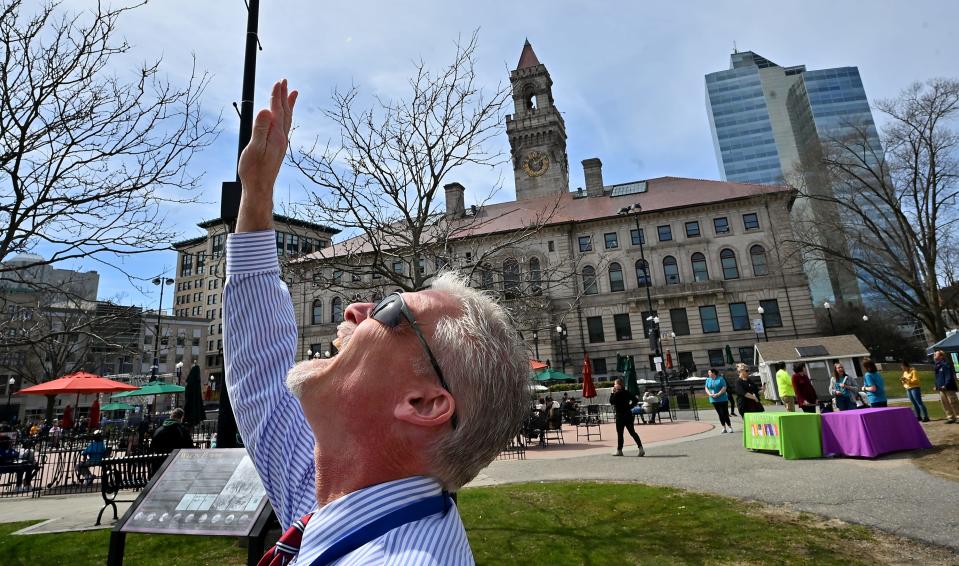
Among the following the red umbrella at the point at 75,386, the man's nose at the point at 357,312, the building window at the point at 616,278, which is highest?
the building window at the point at 616,278

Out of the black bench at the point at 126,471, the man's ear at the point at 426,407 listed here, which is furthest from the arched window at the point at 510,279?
the man's ear at the point at 426,407

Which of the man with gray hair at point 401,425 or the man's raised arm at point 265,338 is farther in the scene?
the man's raised arm at point 265,338

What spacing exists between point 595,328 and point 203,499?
4432 centimetres

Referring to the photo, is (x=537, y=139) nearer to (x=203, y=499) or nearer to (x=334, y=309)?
(x=334, y=309)

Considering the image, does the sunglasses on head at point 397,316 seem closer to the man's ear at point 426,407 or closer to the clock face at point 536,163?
the man's ear at point 426,407

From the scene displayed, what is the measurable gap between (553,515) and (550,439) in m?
10.3

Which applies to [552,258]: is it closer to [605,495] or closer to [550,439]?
[550,439]

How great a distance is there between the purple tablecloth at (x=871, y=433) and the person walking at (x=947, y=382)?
11.6 feet

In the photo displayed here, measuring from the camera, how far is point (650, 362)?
43.0m

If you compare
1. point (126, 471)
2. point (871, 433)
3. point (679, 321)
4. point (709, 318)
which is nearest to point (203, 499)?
point (126, 471)

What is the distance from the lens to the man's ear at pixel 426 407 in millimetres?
1071

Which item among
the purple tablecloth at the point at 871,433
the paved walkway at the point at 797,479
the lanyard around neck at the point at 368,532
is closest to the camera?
the lanyard around neck at the point at 368,532

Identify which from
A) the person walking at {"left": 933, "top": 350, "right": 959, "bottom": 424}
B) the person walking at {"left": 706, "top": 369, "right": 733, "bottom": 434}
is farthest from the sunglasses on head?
the person walking at {"left": 933, "top": 350, "right": 959, "bottom": 424}

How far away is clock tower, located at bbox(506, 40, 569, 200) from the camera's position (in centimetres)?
5600
